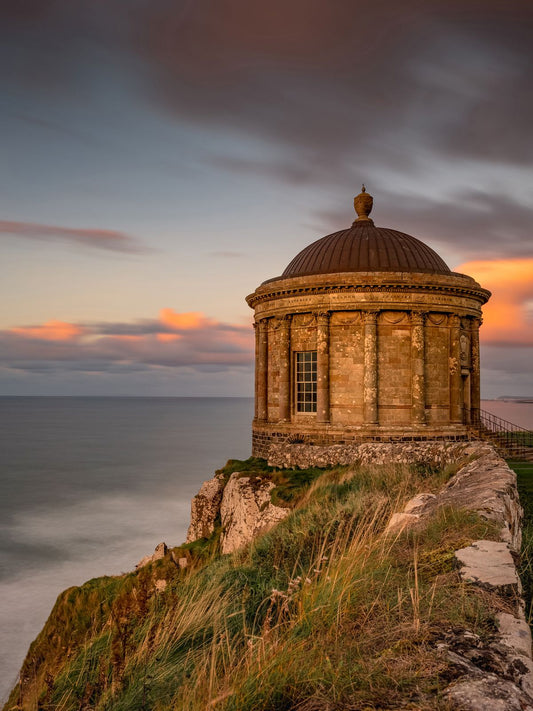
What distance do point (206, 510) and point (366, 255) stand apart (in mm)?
12482

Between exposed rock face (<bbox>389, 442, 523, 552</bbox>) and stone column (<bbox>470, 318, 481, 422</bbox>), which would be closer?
exposed rock face (<bbox>389, 442, 523, 552</bbox>)

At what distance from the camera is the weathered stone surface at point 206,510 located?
20.7 metres

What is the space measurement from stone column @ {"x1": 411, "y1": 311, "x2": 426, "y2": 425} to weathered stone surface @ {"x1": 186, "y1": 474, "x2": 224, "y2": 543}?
27.2ft

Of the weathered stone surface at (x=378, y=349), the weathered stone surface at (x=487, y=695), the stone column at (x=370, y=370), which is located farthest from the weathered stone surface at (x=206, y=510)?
the weathered stone surface at (x=487, y=695)

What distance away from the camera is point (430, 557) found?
4828mm

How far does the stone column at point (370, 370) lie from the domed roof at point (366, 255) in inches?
88.5

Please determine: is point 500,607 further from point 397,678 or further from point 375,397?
point 375,397

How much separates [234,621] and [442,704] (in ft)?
10.2

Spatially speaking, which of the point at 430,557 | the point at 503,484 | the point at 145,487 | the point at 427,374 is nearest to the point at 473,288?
the point at 427,374

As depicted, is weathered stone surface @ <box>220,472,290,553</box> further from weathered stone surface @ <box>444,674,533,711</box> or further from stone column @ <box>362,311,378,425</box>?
weathered stone surface @ <box>444,674,533,711</box>

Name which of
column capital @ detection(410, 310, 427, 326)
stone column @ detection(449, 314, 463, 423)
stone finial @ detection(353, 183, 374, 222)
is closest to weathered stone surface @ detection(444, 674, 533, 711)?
column capital @ detection(410, 310, 427, 326)

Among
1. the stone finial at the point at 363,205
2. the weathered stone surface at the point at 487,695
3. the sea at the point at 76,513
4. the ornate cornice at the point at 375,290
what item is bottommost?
the sea at the point at 76,513

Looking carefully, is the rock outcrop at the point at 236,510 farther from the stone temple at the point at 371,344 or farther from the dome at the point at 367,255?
the dome at the point at 367,255

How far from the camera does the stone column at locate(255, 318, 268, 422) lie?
25.6 m
